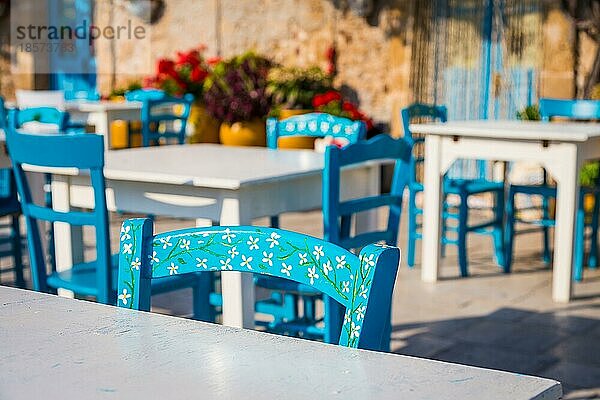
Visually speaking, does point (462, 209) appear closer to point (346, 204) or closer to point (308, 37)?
point (346, 204)

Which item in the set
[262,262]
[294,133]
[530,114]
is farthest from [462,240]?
[262,262]

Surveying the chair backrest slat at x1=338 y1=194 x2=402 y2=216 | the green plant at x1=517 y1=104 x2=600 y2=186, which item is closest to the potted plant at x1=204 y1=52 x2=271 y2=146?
the green plant at x1=517 y1=104 x2=600 y2=186

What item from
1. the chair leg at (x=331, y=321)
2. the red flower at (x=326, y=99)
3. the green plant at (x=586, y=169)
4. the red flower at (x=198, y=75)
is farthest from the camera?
the red flower at (x=198, y=75)

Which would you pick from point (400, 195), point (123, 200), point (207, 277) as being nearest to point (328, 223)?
point (400, 195)

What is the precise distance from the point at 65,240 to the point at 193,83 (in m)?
6.34

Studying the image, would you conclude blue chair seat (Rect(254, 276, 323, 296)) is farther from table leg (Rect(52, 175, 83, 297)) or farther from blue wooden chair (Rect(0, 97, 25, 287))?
blue wooden chair (Rect(0, 97, 25, 287))

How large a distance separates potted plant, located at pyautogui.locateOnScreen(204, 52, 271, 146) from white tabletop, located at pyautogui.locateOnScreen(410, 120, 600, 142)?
3.86 meters

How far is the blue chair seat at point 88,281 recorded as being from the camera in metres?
3.11

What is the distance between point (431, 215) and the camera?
205 inches

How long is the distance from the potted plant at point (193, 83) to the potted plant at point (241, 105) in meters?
0.40

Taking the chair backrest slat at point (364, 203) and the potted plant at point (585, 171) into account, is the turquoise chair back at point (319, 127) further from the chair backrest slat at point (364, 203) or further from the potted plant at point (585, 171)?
the potted plant at point (585, 171)

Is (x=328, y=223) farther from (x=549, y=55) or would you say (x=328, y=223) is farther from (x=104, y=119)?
(x=549, y=55)

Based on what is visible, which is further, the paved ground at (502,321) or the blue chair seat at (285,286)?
the paved ground at (502,321)

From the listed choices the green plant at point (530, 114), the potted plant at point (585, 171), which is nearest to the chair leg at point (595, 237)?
the potted plant at point (585, 171)
